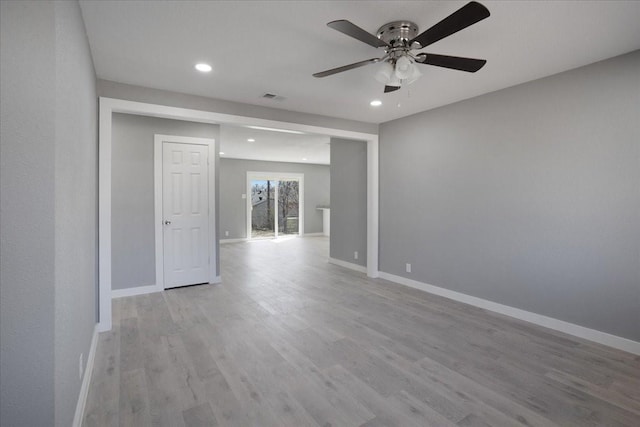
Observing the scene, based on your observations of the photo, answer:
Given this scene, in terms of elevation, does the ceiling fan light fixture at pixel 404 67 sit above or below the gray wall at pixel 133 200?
above

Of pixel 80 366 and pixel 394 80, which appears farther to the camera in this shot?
pixel 394 80

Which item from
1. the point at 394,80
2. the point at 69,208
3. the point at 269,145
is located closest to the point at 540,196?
the point at 394,80

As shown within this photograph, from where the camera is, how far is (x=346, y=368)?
2.45 metres

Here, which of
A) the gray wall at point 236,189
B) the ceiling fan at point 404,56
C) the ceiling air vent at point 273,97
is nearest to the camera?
the ceiling fan at point 404,56

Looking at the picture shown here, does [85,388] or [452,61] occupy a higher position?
[452,61]

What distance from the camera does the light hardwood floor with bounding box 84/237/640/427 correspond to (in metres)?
1.94

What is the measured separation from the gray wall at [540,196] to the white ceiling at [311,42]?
0.28m

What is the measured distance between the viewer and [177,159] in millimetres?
4566

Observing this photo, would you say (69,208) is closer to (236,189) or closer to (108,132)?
(108,132)

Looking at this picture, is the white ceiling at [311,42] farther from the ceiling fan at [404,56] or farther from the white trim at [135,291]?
the white trim at [135,291]

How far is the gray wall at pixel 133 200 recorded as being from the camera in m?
4.15

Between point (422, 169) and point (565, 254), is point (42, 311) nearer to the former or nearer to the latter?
point (565, 254)

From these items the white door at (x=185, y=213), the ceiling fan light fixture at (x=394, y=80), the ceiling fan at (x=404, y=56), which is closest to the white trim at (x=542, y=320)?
the ceiling fan at (x=404, y=56)

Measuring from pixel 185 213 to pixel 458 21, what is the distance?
4.08 meters
